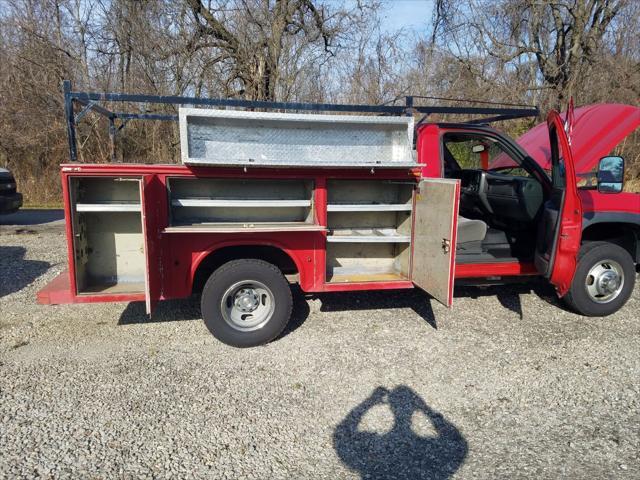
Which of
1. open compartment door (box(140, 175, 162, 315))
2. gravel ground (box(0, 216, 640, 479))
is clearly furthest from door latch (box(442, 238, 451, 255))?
open compartment door (box(140, 175, 162, 315))

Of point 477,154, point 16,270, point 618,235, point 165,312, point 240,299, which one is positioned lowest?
point 165,312

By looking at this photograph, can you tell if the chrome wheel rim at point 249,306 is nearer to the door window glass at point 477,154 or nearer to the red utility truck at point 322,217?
the red utility truck at point 322,217

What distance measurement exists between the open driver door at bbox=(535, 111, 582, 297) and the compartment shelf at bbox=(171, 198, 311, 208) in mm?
2364

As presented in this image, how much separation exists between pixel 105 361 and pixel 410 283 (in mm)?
2847

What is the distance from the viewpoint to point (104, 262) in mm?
4180

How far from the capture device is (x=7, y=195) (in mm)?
9367

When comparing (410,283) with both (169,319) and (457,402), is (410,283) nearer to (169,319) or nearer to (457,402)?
(457,402)

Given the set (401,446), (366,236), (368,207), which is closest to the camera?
(401,446)

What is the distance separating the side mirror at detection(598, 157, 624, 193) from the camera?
4.41 m

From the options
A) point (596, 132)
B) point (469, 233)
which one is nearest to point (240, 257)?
point (469, 233)

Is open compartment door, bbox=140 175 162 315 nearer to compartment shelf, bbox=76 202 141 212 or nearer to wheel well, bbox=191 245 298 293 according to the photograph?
compartment shelf, bbox=76 202 141 212

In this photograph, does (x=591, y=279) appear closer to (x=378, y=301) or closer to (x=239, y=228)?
(x=378, y=301)

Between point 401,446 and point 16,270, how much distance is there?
5953 mm

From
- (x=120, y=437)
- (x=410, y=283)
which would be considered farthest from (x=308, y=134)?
(x=120, y=437)
